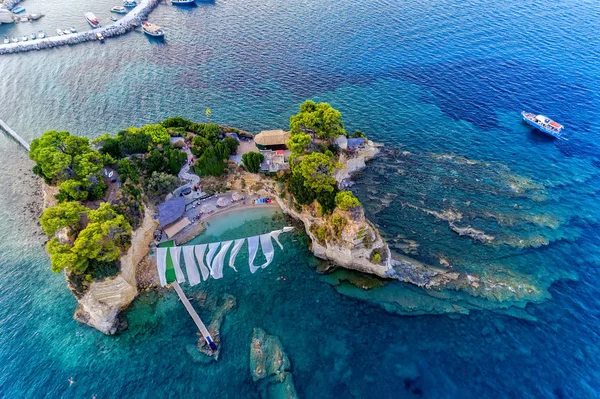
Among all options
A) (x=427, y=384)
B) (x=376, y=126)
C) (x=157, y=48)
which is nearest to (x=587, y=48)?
(x=376, y=126)

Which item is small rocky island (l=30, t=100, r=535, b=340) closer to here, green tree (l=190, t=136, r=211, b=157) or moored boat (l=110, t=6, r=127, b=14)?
green tree (l=190, t=136, r=211, b=157)

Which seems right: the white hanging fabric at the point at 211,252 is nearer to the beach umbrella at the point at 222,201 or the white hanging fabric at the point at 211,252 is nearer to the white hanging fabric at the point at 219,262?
the white hanging fabric at the point at 219,262

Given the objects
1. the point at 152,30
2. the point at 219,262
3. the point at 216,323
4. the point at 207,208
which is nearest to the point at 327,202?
the point at 219,262

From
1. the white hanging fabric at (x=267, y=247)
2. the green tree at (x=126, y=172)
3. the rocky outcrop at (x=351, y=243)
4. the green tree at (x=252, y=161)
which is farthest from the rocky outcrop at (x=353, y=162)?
the green tree at (x=126, y=172)

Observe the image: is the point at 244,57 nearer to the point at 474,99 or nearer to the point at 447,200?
the point at 474,99

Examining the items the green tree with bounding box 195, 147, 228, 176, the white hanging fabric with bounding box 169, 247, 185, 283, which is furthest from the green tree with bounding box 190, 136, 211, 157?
the white hanging fabric with bounding box 169, 247, 185, 283
